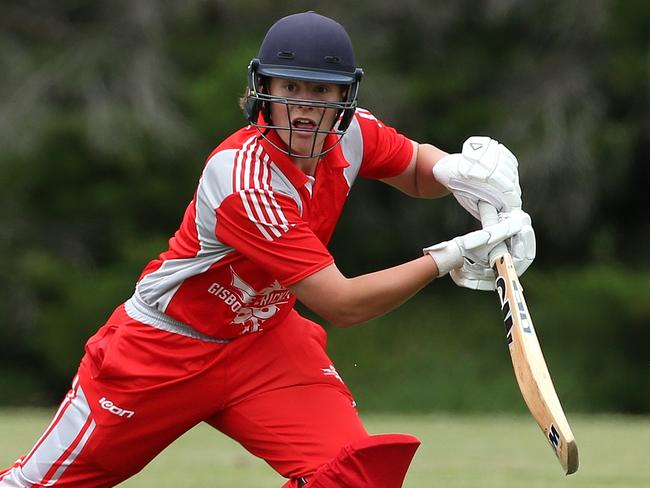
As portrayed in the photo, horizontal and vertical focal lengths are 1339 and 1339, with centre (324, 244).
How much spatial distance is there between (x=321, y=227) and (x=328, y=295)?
34 cm

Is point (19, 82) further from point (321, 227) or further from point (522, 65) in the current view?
point (321, 227)

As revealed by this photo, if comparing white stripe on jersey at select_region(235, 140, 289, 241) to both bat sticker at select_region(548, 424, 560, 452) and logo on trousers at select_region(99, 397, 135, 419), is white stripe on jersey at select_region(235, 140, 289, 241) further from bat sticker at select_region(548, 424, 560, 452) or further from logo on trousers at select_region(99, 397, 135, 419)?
bat sticker at select_region(548, 424, 560, 452)

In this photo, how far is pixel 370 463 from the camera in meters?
3.54

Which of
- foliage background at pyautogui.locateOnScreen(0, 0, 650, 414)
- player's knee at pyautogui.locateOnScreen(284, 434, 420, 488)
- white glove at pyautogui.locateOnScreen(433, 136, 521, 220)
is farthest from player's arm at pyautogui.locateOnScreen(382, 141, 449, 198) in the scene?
foliage background at pyautogui.locateOnScreen(0, 0, 650, 414)

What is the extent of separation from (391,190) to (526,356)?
12200 mm

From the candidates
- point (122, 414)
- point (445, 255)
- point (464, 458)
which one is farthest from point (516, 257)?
point (464, 458)

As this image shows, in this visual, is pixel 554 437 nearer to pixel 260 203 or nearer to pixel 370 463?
pixel 370 463

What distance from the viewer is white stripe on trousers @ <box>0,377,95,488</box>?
378 centimetres

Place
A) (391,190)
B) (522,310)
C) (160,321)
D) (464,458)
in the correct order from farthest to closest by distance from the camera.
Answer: (391,190) → (464,458) → (160,321) → (522,310)

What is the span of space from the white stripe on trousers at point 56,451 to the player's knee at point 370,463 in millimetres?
688

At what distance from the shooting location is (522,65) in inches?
598

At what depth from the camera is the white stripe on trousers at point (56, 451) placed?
378 cm

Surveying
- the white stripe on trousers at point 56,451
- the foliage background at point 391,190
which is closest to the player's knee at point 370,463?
the white stripe on trousers at point 56,451

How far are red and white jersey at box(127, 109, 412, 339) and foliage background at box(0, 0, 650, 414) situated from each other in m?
10.1
